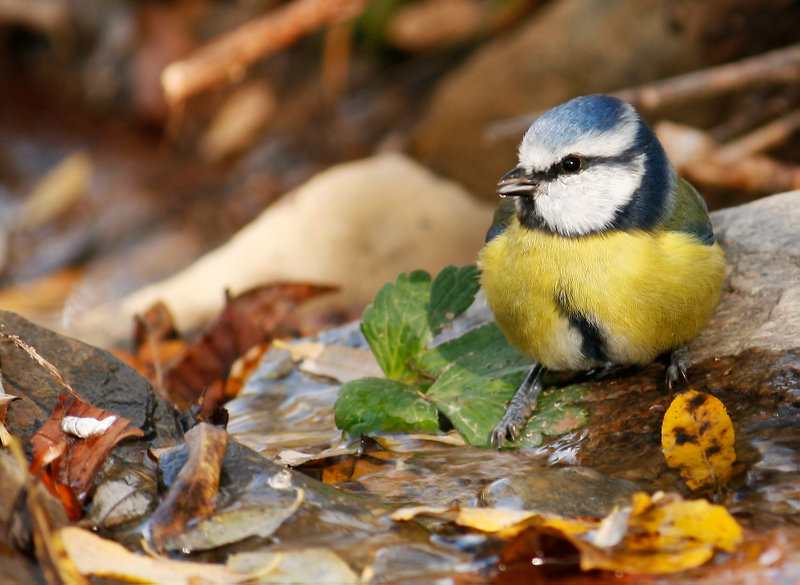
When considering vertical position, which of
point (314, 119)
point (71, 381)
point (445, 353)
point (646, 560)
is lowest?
point (646, 560)

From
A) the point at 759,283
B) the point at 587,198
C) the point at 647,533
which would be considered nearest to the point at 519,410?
the point at 587,198

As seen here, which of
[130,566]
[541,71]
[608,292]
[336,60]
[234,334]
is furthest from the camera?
[336,60]

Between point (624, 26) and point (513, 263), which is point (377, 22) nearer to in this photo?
point (624, 26)

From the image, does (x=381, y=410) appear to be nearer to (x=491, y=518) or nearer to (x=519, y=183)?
(x=491, y=518)

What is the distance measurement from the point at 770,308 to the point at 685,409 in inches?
26.3

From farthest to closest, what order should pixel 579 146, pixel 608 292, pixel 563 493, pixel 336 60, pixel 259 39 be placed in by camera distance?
pixel 336 60, pixel 259 39, pixel 579 146, pixel 608 292, pixel 563 493

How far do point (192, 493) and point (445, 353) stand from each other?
42.8 inches

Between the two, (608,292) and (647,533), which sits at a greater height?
(608,292)

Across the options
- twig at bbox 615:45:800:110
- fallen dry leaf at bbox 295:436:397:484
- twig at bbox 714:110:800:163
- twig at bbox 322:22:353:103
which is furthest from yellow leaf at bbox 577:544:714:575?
twig at bbox 322:22:353:103

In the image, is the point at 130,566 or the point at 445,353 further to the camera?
the point at 445,353

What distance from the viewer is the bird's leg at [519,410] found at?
2.51m

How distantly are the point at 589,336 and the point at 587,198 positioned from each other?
1.43 ft

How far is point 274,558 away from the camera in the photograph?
181cm

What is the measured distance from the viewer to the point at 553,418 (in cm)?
257
